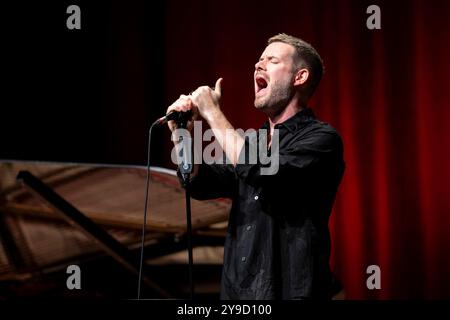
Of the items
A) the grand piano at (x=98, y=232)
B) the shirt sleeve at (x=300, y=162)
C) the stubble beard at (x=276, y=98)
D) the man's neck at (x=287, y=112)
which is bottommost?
the grand piano at (x=98, y=232)

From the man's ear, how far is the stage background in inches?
66.0

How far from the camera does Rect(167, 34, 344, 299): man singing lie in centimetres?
178

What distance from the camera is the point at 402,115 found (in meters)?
3.61

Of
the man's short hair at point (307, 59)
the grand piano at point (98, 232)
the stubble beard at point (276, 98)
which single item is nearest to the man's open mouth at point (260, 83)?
the stubble beard at point (276, 98)

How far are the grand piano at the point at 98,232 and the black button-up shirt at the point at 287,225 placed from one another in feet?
2.20

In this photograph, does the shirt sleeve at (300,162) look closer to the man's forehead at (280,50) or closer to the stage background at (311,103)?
the man's forehead at (280,50)

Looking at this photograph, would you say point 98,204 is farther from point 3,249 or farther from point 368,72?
point 368,72

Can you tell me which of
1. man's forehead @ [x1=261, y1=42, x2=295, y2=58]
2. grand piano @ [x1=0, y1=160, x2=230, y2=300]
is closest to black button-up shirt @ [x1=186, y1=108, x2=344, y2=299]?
man's forehead @ [x1=261, y1=42, x2=295, y2=58]

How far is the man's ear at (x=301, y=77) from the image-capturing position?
2.04 m

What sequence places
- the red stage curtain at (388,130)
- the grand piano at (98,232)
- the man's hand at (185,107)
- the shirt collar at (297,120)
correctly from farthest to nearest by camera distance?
the red stage curtain at (388,130) → the grand piano at (98,232) → the shirt collar at (297,120) → the man's hand at (185,107)

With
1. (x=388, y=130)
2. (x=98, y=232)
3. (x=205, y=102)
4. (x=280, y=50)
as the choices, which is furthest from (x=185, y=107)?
(x=388, y=130)

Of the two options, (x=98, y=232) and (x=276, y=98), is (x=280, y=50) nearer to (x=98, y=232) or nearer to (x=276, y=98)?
(x=276, y=98)

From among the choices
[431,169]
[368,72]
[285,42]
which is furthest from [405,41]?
[285,42]

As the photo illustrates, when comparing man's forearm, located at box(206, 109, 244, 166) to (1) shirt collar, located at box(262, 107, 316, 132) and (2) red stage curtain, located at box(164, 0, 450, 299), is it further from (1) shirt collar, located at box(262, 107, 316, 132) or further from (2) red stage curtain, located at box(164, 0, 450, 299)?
(2) red stage curtain, located at box(164, 0, 450, 299)
